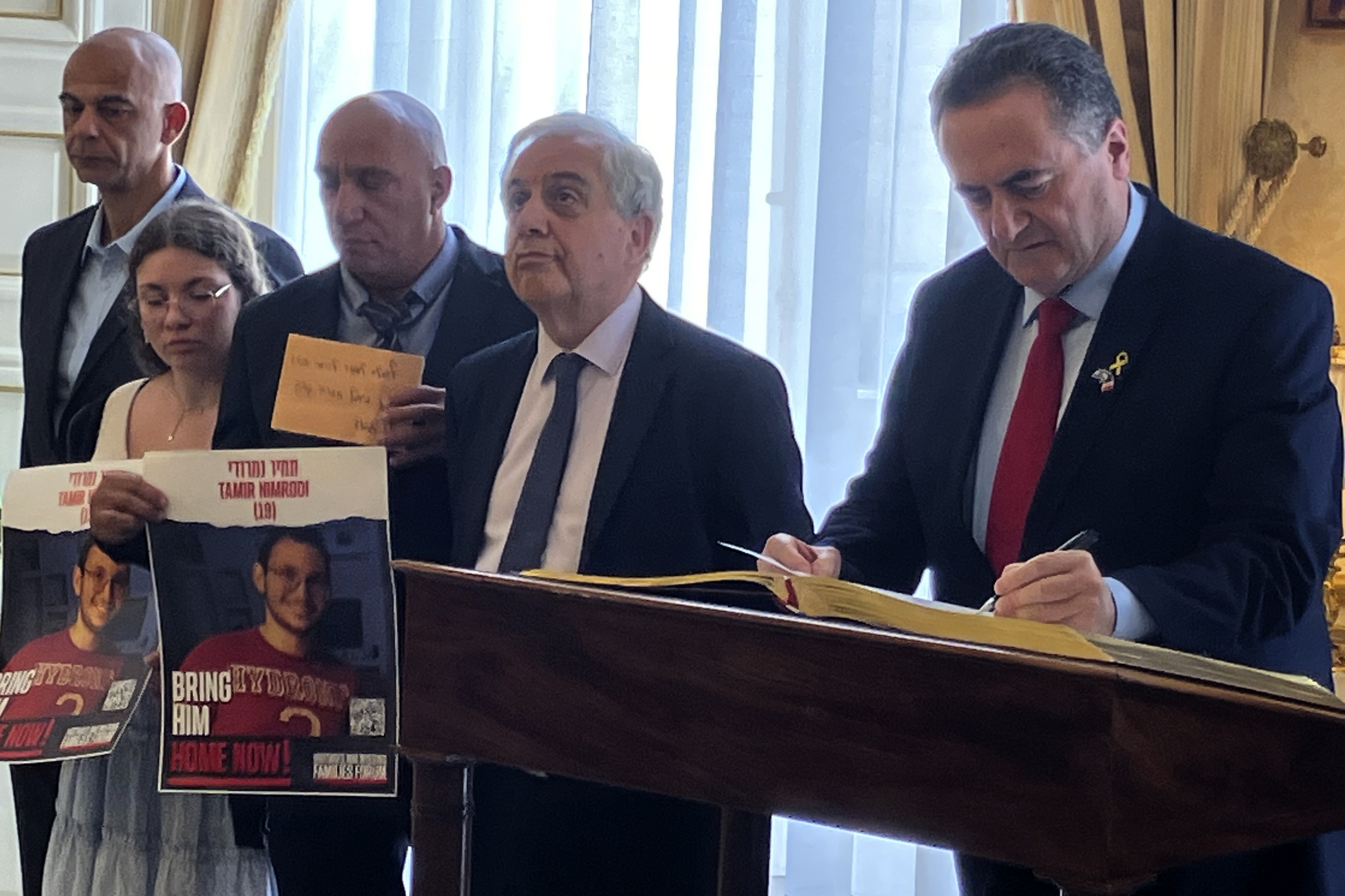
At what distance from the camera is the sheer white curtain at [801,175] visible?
3594mm

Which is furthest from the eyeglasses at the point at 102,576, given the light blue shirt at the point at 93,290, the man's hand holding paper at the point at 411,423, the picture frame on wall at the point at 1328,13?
the picture frame on wall at the point at 1328,13

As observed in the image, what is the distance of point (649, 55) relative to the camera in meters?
3.71

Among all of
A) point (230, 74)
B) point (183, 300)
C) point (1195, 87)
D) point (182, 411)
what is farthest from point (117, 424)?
point (1195, 87)

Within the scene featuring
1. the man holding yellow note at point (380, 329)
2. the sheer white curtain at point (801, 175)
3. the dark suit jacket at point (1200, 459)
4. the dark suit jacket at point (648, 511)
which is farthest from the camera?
the sheer white curtain at point (801, 175)

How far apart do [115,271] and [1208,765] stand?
2545mm

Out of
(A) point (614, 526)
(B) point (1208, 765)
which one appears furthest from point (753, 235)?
(B) point (1208, 765)

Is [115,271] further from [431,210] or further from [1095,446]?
[1095,446]

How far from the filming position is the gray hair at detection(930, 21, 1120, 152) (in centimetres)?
174

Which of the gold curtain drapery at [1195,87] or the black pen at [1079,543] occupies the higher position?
the gold curtain drapery at [1195,87]

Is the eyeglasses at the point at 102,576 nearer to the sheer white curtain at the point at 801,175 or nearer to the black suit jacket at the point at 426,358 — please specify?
the black suit jacket at the point at 426,358

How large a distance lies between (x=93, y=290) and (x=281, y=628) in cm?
132

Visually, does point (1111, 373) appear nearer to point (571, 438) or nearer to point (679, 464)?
point (679, 464)

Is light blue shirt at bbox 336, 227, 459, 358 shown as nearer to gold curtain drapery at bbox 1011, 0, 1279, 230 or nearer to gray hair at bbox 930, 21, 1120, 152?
gray hair at bbox 930, 21, 1120, 152

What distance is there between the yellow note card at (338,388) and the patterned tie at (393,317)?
227 mm
